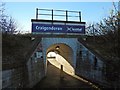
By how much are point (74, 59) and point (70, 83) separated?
3.25 meters

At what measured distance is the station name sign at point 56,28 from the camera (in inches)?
800

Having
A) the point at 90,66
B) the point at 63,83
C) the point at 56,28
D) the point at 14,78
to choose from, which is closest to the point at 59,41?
the point at 56,28

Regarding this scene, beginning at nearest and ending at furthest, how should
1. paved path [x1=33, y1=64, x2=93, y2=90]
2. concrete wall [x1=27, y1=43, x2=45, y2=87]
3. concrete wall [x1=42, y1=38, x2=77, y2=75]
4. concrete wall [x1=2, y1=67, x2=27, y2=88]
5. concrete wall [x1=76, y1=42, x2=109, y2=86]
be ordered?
concrete wall [x1=2, y1=67, x2=27, y2=88] → concrete wall [x1=27, y1=43, x2=45, y2=87] → concrete wall [x1=76, y1=42, x2=109, y2=86] → paved path [x1=33, y1=64, x2=93, y2=90] → concrete wall [x1=42, y1=38, x2=77, y2=75]

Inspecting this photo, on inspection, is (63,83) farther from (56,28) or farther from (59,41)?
(56,28)

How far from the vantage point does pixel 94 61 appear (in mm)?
18344

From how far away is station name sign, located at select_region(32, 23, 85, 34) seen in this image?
66.7 ft

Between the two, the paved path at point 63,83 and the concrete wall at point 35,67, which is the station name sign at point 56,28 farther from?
the paved path at point 63,83

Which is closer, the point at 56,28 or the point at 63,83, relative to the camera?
the point at 63,83

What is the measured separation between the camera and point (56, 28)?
20.8 metres

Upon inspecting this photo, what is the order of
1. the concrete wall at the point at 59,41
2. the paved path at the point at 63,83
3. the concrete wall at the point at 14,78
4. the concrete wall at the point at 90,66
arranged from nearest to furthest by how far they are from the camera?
the concrete wall at the point at 14,78, the concrete wall at the point at 90,66, the paved path at the point at 63,83, the concrete wall at the point at 59,41

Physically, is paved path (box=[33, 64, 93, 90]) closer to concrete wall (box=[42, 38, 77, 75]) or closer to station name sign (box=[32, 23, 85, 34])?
concrete wall (box=[42, 38, 77, 75])

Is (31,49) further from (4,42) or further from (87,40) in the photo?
(87,40)

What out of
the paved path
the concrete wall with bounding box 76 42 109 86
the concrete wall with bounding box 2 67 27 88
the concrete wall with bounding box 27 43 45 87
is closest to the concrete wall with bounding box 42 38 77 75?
the concrete wall with bounding box 76 42 109 86

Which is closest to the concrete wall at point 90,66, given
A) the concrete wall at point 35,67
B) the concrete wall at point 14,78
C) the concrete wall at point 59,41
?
the concrete wall at point 59,41
